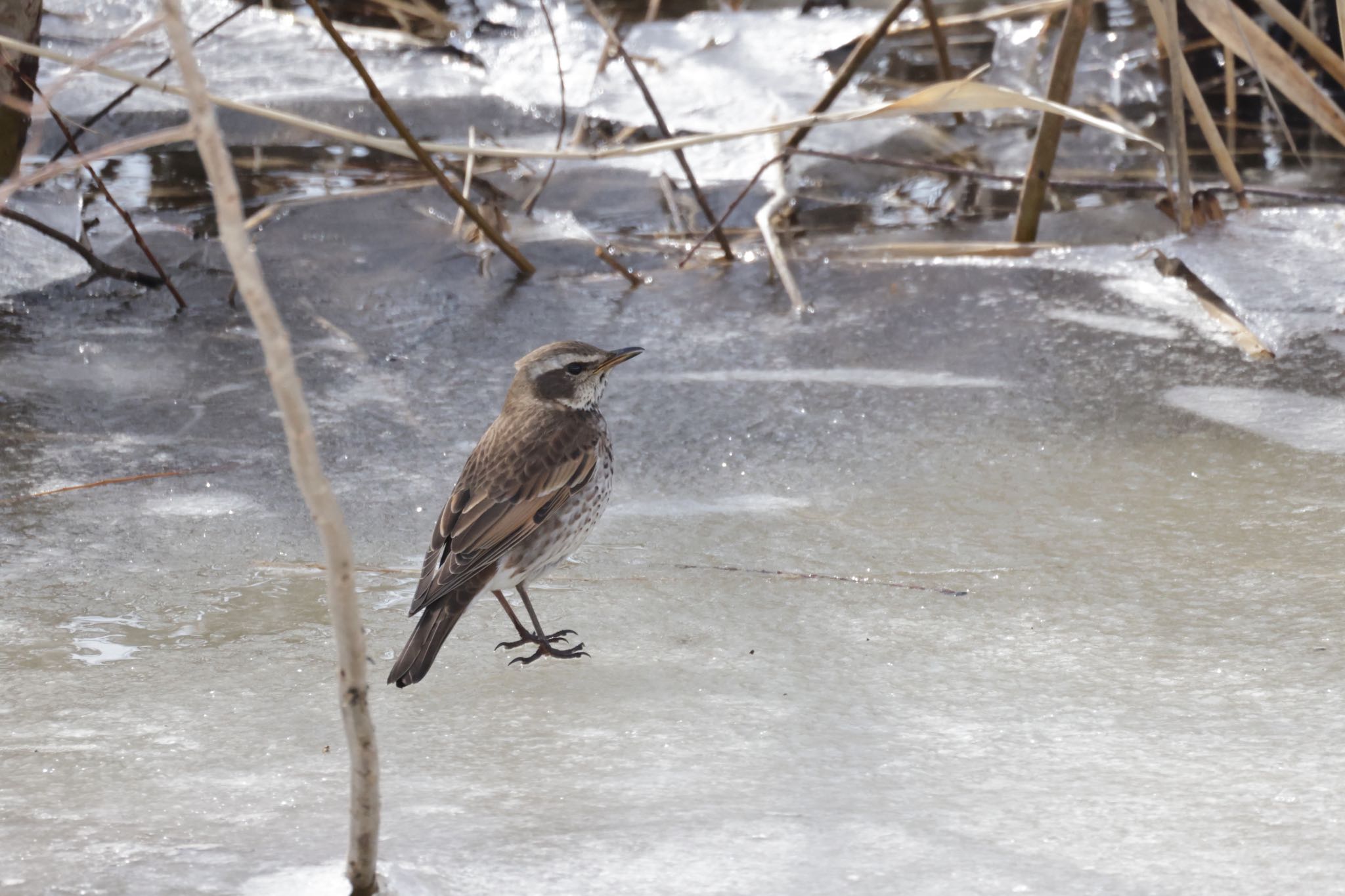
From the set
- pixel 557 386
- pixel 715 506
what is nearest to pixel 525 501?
pixel 557 386

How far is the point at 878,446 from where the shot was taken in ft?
13.3

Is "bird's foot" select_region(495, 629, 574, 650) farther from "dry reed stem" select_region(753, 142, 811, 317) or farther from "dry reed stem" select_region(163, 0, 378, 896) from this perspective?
"dry reed stem" select_region(753, 142, 811, 317)

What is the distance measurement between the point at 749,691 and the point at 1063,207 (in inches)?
162

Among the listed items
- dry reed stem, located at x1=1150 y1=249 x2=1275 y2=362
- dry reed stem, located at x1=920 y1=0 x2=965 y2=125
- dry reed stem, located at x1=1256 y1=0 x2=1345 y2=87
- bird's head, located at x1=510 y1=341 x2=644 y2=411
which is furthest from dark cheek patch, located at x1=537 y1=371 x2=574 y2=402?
dry reed stem, located at x1=920 y1=0 x2=965 y2=125

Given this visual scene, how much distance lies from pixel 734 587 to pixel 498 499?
0.62 metres

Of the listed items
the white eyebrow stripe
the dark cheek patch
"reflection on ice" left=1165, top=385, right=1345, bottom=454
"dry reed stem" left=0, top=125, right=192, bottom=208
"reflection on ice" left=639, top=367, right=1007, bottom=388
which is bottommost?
"reflection on ice" left=1165, top=385, right=1345, bottom=454

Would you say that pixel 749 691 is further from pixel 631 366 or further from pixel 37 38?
pixel 37 38

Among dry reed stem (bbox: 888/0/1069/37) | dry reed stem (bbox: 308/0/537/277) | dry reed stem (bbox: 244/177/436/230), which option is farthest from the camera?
dry reed stem (bbox: 888/0/1069/37)

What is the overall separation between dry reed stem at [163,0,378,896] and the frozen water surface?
0.28 m

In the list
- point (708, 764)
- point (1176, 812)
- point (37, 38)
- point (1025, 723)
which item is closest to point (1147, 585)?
point (1025, 723)

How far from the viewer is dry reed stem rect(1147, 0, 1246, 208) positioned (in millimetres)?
4715

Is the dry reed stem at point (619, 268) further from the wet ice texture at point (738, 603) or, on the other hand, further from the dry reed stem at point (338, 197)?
the dry reed stem at point (338, 197)

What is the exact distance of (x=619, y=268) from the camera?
539 cm

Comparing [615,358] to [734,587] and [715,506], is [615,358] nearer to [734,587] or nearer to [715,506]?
[715,506]
